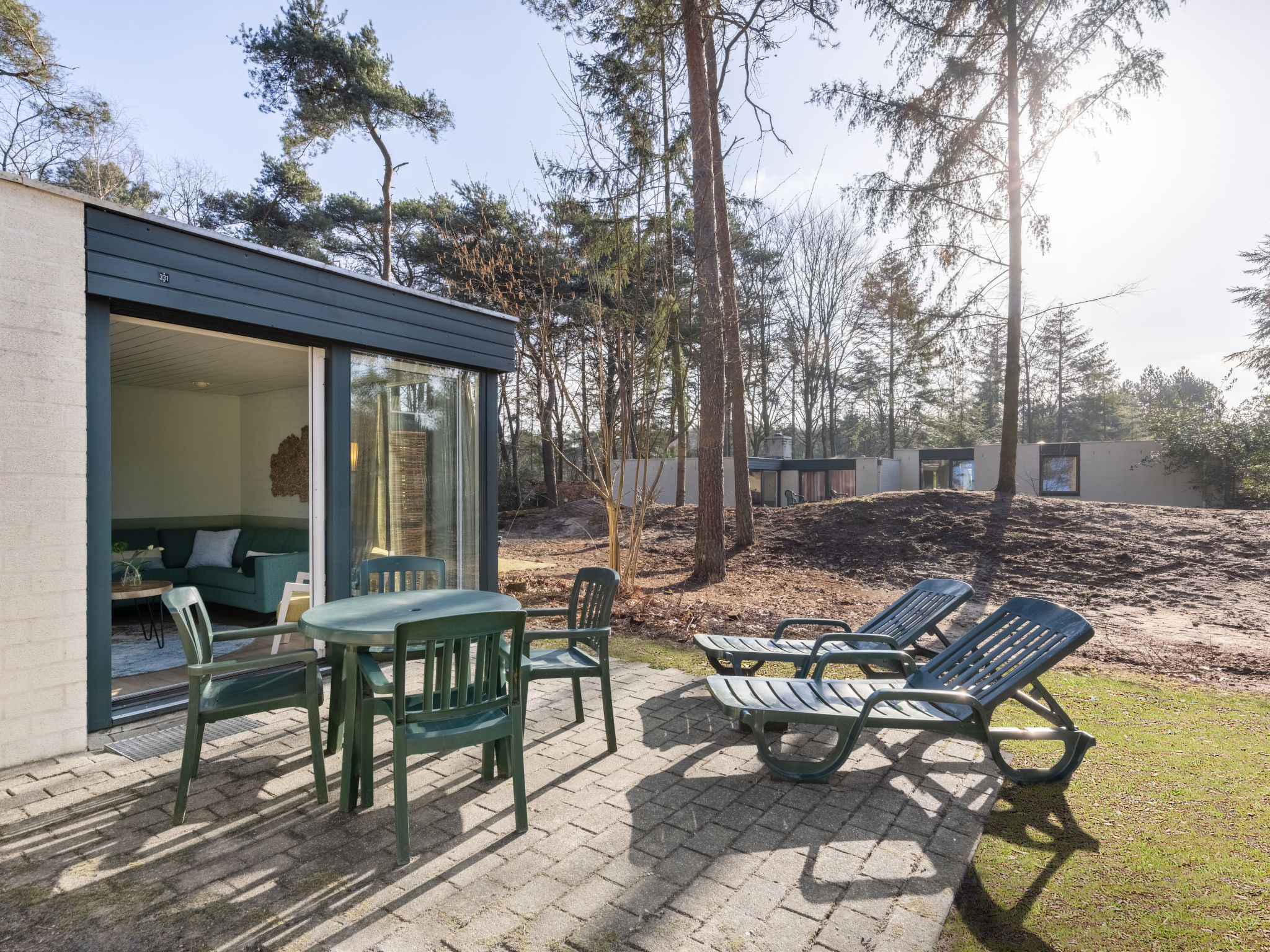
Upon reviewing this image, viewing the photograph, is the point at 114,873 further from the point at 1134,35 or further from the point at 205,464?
the point at 1134,35

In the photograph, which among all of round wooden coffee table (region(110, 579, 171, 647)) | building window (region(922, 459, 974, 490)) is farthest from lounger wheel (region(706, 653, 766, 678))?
building window (region(922, 459, 974, 490))

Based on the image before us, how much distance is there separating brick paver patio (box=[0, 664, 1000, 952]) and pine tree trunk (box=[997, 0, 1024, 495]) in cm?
930

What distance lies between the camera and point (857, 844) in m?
2.31

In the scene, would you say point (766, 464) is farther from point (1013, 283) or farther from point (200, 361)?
point (200, 361)

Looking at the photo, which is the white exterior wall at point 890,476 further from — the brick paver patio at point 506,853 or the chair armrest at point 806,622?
the brick paver patio at point 506,853

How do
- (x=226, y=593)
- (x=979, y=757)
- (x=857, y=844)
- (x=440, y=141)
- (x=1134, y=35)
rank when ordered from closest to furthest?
1. (x=857, y=844)
2. (x=979, y=757)
3. (x=226, y=593)
4. (x=1134, y=35)
5. (x=440, y=141)

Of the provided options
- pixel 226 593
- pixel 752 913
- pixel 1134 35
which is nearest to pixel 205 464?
pixel 226 593

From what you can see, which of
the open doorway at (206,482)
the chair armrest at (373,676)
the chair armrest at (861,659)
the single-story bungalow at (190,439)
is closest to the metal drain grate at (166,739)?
the single-story bungalow at (190,439)

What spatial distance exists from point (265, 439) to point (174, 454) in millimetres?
983

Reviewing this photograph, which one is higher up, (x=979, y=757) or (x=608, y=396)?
(x=608, y=396)

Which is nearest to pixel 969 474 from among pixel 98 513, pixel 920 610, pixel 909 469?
pixel 909 469

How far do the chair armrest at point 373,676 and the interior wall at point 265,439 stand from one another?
4965 millimetres

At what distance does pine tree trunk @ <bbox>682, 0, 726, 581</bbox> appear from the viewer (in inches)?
289

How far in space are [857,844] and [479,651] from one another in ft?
4.76
